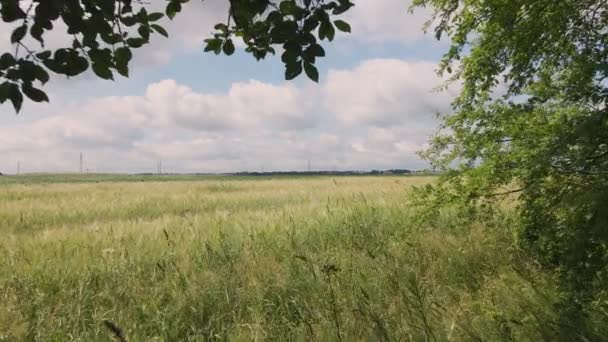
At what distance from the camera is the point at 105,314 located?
4.29m

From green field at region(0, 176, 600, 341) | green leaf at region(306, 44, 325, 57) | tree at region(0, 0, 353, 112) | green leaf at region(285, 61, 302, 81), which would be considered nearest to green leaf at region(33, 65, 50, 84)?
tree at region(0, 0, 353, 112)

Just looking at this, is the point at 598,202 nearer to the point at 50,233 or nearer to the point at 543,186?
the point at 543,186

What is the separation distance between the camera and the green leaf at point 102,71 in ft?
7.87

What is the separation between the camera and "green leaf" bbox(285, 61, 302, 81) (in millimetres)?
2332

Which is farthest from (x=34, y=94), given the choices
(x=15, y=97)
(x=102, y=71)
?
(x=102, y=71)

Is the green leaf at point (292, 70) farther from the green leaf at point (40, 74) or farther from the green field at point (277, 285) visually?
the green leaf at point (40, 74)

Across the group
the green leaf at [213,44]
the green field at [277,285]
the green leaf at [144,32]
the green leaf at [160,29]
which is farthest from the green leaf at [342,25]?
the green field at [277,285]

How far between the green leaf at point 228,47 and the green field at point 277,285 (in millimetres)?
1517

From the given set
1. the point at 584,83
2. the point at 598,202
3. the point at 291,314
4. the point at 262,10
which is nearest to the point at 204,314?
the point at 291,314

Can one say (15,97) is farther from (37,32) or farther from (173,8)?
(173,8)

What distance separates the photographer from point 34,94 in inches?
87.0

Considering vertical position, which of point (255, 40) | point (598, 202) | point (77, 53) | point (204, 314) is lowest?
point (204, 314)

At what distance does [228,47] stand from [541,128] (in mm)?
3042

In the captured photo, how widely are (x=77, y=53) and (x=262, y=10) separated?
98 centimetres
